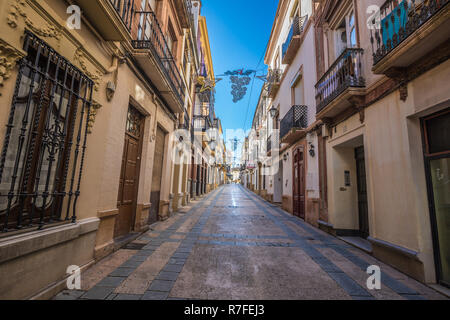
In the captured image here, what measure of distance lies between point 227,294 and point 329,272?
5.93ft

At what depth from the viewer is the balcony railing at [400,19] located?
9.16 feet

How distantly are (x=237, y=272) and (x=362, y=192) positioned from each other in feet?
14.8

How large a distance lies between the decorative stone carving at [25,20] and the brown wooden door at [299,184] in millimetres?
8183

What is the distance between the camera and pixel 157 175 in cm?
697

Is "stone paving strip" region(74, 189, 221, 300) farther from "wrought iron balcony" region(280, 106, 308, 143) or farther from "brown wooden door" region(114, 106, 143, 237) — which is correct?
"wrought iron balcony" region(280, 106, 308, 143)

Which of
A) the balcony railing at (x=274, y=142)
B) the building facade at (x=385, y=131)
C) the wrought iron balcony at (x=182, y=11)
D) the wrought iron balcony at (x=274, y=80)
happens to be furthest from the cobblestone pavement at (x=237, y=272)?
the wrought iron balcony at (x=274, y=80)

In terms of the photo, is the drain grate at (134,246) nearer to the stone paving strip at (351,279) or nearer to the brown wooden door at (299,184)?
the stone paving strip at (351,279)

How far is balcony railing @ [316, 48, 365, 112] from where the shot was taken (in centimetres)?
473

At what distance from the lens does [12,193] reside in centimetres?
202

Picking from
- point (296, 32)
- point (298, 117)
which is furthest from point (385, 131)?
point (296, 32)

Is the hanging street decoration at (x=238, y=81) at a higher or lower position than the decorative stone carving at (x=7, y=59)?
higher

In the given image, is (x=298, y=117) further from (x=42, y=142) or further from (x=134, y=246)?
(x=42, y=142)
